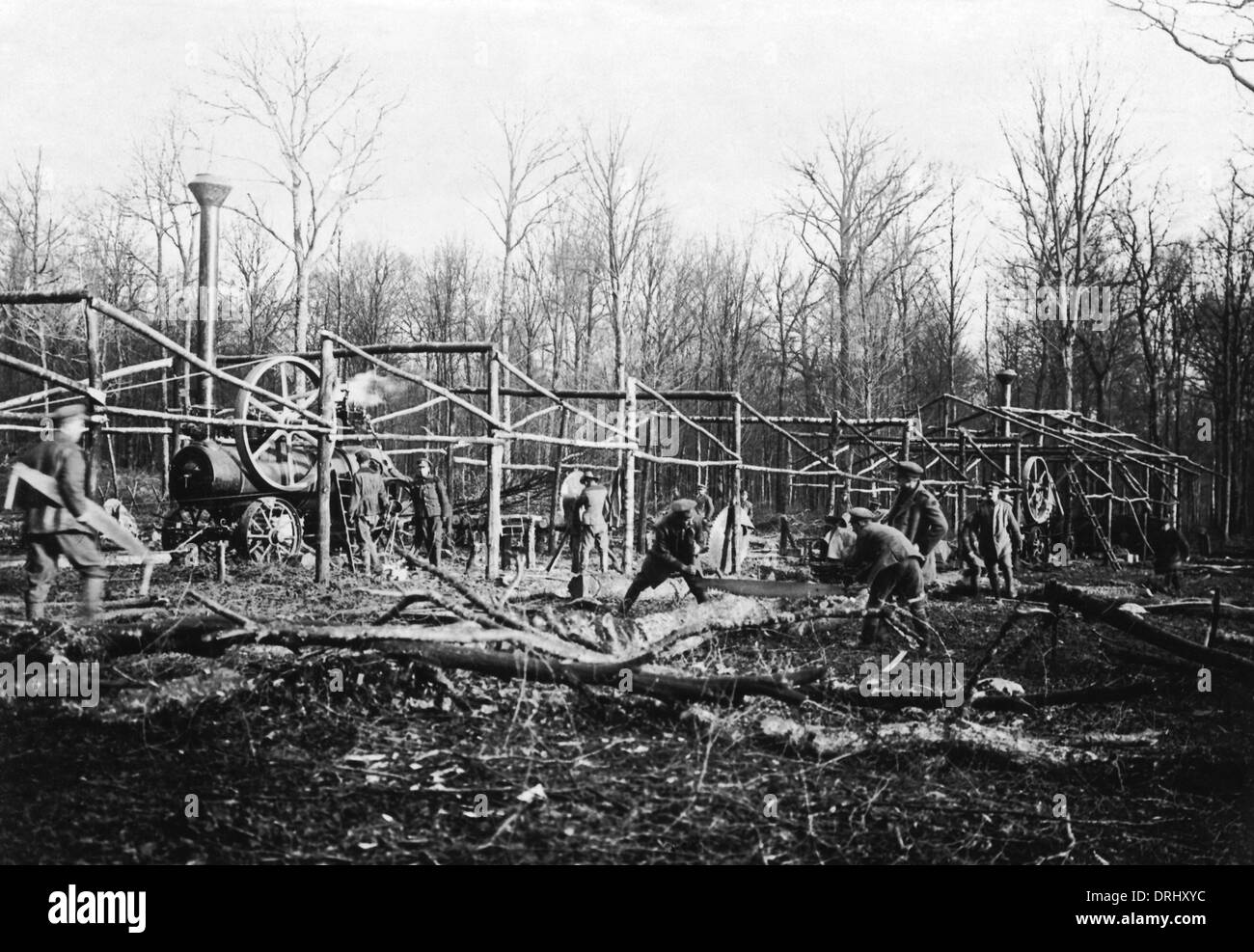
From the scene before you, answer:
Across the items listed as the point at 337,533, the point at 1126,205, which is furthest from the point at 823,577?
the point at 1126,205

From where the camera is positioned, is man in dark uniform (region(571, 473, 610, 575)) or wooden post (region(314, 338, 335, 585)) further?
man in dark uniform (region(571, 473, 610, 575))

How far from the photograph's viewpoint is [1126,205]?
33938 millimetres

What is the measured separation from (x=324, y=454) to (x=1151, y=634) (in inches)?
366

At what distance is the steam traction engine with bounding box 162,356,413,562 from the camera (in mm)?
13586

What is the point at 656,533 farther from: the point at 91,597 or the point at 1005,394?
the point at 1005,394

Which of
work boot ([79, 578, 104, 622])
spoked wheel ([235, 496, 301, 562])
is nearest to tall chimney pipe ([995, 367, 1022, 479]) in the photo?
spoked wheel ([235, 496, 301, 562])

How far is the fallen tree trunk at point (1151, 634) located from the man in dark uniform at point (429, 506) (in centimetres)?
1004

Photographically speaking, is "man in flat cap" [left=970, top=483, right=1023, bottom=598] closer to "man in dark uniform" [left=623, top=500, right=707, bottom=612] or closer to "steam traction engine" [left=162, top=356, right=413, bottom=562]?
"man in dark uniform" [left=623, top=500, right=707, bottom=612]

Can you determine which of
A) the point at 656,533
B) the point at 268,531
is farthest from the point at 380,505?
the point at 656,533

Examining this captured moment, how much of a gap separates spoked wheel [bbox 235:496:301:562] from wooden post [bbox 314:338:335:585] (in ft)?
6.34

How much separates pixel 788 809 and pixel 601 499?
10089 mm

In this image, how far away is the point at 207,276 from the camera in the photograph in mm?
15266

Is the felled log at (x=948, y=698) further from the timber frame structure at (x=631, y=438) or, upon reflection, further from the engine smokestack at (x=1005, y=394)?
the engine smokestack at (x=1005, y=394)
